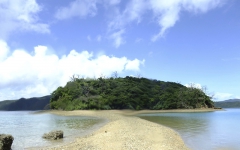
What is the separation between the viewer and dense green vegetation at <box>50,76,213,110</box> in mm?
81062

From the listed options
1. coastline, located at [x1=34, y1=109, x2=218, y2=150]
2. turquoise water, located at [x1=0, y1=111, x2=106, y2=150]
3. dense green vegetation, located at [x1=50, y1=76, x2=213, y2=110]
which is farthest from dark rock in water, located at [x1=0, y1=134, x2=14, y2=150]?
dense green vegetation, located at [x1=50, y1=76, x2=213, y2=110]

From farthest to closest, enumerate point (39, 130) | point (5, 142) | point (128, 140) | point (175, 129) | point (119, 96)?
point (119, 96) < point (39, 130) < point (175, 129) < point (128, 140) < point (5, 142)

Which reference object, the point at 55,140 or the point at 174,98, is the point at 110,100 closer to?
the point at 174,98

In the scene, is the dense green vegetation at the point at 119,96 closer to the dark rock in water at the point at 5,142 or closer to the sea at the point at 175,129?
the sea at the point at 175,129

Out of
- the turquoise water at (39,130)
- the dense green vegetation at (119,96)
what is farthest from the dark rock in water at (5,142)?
the dense green vegetation at (119,96)

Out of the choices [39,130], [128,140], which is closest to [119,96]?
[39,130]

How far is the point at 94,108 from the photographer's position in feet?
257

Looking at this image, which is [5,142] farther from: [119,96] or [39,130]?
[119,96]

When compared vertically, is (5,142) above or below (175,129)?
above

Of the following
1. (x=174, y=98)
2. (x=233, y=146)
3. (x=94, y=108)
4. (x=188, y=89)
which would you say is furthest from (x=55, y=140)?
(x=188, y=89)

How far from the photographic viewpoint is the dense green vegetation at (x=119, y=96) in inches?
3191

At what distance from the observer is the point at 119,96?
8506 centimetres

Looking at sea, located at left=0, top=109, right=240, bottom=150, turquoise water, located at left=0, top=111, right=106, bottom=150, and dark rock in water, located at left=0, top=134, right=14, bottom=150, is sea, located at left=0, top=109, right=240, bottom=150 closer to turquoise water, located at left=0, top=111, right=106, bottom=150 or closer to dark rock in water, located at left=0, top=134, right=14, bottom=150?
turquoise water, located at left=0, top=111, right=106, bottom=150

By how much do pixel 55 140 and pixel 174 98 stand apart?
3084 inches
